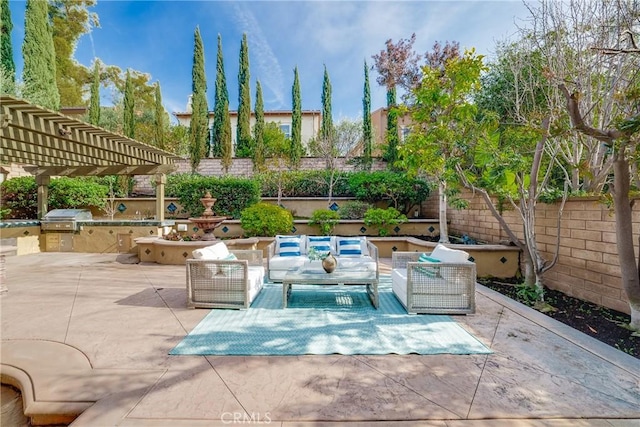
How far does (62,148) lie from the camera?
6207 millimetres

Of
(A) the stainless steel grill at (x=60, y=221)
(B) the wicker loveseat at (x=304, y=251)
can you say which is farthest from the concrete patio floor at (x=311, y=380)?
(A) the stainless steel grill at (x=60, y=221)

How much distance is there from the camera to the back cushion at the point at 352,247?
6.21 m

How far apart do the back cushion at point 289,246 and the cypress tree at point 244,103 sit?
11.1 metres

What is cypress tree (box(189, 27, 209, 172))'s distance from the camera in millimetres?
14453

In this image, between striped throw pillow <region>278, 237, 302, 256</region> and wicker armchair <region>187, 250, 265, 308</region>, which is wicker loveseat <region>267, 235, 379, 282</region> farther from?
wicker armchair <region>187, 250, 265, 308</region>

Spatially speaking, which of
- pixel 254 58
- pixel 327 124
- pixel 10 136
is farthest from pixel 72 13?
pixel 10 136

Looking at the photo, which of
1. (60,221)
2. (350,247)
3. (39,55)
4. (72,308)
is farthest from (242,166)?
(72,308)

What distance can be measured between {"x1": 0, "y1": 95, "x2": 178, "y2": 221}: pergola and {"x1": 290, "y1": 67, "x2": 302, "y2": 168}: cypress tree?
6.38m

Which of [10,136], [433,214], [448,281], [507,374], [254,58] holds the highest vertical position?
[254,58]

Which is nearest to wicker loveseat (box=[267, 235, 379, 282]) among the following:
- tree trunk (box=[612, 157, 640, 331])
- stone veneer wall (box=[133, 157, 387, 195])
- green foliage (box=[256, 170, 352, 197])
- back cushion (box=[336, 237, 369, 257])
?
back cushion (box=[336, 237, 369, 257])

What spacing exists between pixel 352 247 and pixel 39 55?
1716 cm

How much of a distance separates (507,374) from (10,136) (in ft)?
27.2

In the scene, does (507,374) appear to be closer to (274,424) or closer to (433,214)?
(274,424)

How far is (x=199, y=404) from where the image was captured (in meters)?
2.20
